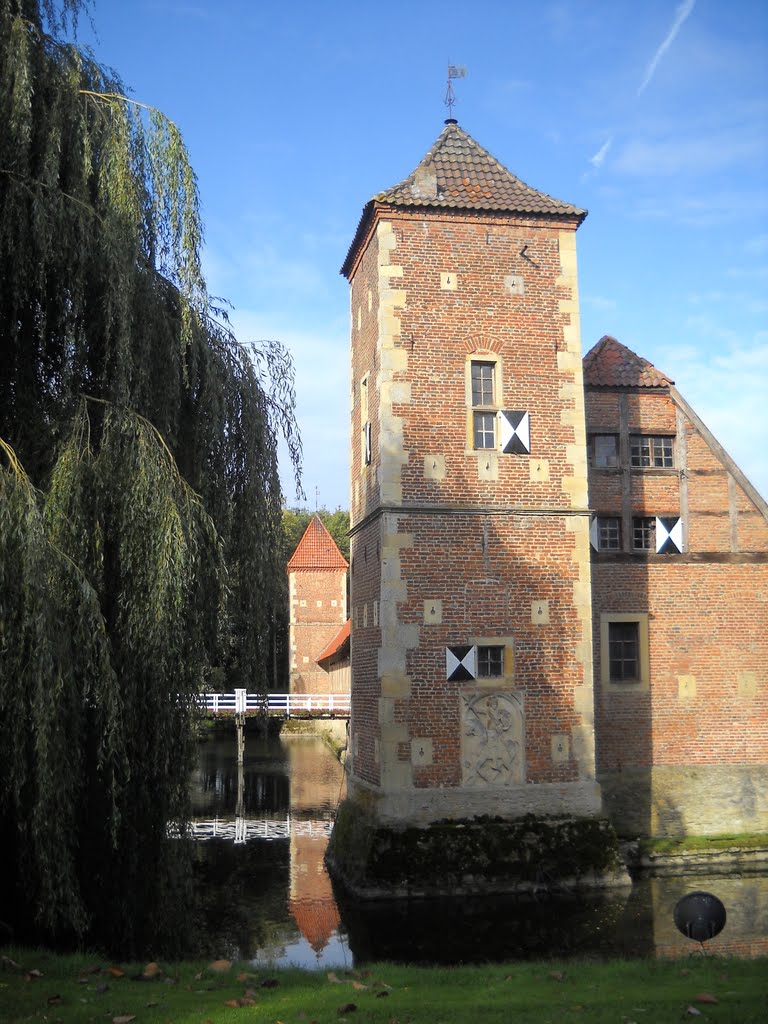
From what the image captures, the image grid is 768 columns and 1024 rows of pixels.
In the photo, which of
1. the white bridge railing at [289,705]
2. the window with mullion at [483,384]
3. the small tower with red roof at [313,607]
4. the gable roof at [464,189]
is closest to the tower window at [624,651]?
the window with mullion at [483,384]

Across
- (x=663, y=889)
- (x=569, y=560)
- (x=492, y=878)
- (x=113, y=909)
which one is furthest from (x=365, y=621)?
(x=113, y=909)

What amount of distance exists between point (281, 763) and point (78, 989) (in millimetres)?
21619

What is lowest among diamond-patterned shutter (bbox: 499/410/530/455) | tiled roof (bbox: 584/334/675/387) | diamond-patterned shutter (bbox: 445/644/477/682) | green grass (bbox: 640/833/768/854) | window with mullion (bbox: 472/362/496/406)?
green grass (bbox: 640/833/768/854)

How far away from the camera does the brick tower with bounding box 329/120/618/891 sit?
492 inches

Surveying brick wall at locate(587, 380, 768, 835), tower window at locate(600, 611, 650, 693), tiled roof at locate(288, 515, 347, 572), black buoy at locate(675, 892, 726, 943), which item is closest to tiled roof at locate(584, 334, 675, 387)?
brick wall at locate(587, 380, 768, 835)

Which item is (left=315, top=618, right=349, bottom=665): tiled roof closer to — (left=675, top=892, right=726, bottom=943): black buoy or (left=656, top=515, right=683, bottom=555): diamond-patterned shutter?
(left=656, top=515, right=683, bottom=555): diamond-patterned shutter

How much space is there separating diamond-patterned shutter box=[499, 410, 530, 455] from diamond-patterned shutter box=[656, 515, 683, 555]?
301 centimetres

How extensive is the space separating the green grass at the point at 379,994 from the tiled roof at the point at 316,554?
30539 millimetres

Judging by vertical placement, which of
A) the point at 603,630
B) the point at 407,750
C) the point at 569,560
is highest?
the point at 569,560

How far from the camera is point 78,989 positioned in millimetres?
6137

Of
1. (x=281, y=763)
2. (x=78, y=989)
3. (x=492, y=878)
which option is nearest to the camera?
(x=78, y=989)

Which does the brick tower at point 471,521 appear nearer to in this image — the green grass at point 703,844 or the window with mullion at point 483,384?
the window with mullion at point 483,384

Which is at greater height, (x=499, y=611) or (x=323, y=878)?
(x=499, y=611)

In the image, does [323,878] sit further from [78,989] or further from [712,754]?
[78,989]
